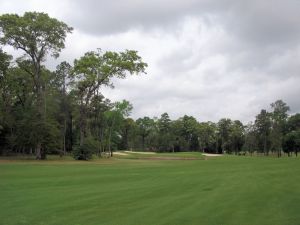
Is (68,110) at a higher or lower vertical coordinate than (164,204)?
higher

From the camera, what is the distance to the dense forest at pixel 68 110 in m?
61.6

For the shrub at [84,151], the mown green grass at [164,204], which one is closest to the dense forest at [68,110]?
the shrub at [84,151]

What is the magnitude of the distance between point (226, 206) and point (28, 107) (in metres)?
73.0

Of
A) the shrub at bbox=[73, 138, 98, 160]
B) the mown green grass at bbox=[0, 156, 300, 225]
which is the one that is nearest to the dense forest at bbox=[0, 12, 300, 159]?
the shrub at bbox=[73, 138, 98, 160]

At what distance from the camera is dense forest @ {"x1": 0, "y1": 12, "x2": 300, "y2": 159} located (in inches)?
2426

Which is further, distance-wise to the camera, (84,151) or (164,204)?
(84,151)

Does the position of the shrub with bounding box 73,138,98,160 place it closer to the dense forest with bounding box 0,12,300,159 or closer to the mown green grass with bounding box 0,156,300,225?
the dense forest with bounding box 0,12,300,159

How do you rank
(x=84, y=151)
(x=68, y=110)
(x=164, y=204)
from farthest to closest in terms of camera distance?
(x=68, y=110) → (x=84, y=151) → (x=164, y=204)

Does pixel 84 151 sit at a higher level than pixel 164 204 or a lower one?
higher

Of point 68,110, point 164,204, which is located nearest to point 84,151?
point 68,110

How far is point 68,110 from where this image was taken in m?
91.8

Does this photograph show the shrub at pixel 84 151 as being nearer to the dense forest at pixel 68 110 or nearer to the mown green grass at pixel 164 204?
the dense forest at pixel 68 110

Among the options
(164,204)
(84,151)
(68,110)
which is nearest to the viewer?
(164,204)

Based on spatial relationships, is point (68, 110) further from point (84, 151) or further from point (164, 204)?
point (164, 204)
